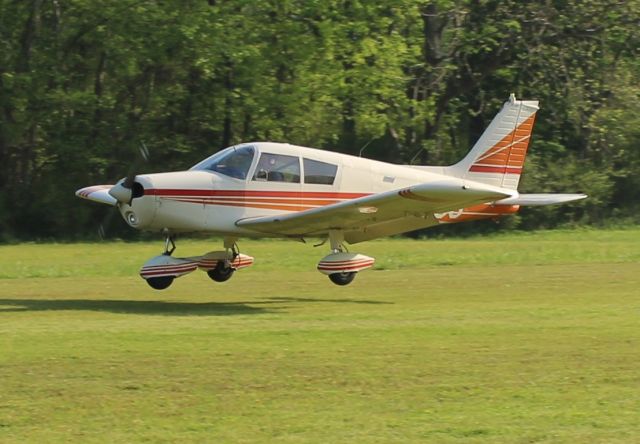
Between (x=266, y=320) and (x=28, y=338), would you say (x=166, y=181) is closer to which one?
(x=266, y=320)

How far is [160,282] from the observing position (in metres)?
15.9

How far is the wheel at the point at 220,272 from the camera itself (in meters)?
17.3

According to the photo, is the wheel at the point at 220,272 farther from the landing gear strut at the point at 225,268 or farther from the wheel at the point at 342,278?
the wheel at the point at 342,278

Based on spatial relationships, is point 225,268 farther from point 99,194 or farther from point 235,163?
point 99,194

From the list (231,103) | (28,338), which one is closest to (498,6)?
(231,103)

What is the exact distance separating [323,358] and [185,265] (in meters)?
5.75

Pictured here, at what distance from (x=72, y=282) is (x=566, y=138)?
835 inches

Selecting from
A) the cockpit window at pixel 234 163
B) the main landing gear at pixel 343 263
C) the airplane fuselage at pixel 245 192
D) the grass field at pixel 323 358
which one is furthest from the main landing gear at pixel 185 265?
the main landing gear at pixel 343 263

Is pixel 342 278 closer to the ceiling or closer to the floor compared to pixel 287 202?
closer to the floor

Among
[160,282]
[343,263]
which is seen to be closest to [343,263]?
[343,263]

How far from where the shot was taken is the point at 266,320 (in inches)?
527

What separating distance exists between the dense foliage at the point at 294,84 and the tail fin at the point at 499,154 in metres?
12.0

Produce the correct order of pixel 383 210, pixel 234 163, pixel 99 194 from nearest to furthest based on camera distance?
pixel 383 210
pixel 234 163
pixel 99 194

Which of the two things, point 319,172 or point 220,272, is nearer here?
point 319,172
